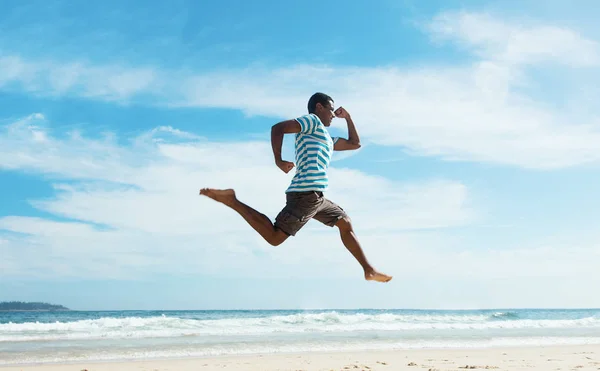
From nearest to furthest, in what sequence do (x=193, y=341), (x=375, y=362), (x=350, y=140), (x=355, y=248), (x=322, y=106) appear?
(x=322, y=106)
(x=355, y=248)
(x=350, y=140)
(x=375, y=362)
(x=193, y=341)

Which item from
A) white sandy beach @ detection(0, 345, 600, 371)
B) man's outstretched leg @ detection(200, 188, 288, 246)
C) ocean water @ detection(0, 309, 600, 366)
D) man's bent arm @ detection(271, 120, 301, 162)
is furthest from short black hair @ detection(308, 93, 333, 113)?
ocean water @ detection(0, 309, 600, 366)

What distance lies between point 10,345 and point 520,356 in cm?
1118

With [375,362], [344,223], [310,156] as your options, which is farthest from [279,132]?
[375,362]

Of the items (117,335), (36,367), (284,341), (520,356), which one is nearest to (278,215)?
(36,367)

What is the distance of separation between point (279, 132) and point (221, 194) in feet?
2.80

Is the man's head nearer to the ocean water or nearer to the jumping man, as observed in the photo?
the jumping man

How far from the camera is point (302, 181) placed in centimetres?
529

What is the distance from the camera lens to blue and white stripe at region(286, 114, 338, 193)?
527cm

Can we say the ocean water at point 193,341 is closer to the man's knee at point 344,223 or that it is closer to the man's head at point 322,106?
the man's knee at point 344,223

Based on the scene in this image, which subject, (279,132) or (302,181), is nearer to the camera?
(279,132)

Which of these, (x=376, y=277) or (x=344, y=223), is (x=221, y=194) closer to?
(x=344, y=223)

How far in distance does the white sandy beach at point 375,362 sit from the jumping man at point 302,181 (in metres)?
3.70

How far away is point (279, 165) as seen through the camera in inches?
202

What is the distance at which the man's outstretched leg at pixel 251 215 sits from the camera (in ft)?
17.7
